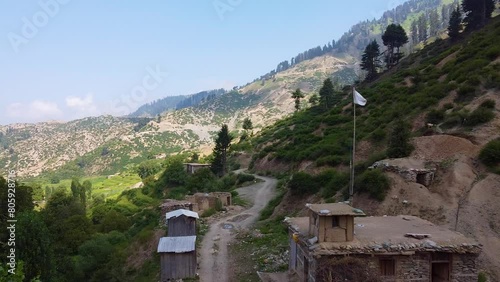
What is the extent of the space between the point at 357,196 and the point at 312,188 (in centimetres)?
808

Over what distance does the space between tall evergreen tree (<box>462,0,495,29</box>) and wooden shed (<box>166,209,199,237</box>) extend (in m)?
75.1

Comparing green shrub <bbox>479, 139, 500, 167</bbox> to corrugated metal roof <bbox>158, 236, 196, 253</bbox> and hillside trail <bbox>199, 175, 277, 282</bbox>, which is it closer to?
hillside trail <bbox>199, 175, 277, 282</bbox>

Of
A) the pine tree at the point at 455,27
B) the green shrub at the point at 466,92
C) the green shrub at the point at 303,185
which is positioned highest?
the pine tree at the point at 455,27

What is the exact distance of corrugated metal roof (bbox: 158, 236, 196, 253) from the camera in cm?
2355

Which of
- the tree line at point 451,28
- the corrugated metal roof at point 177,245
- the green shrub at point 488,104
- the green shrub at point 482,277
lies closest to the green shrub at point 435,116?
the green shrub at point 488,104

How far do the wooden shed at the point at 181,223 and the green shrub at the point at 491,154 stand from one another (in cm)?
2145

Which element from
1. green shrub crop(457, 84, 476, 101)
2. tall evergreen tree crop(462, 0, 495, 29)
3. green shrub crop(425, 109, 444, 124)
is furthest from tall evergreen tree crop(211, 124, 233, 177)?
tall evergreen tree crop(462, 0, 495, 29)

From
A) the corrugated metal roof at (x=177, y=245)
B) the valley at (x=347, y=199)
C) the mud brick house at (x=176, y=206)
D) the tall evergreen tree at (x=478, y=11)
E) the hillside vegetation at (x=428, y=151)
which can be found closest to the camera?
the valley at (x=347, y=199)

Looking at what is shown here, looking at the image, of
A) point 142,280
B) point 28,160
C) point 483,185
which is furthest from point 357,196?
point 28,160

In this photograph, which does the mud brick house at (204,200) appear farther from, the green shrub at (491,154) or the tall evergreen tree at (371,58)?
the tall evergreen tree at (371,58)

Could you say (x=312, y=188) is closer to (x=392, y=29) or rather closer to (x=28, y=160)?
(x=392, y=29)

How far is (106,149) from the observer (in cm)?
19588

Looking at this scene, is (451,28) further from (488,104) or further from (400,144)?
(400,144)

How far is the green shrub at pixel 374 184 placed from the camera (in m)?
26.3
